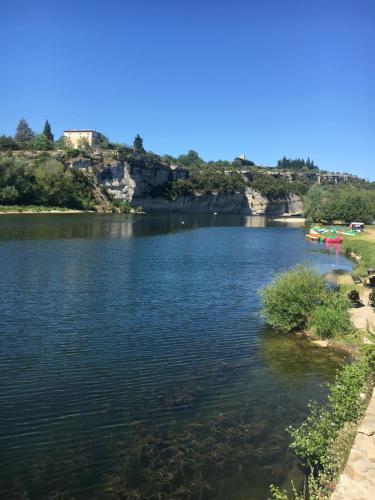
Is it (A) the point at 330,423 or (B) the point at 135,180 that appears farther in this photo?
(B) the point at 135,180

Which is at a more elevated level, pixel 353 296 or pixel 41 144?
pixel 41 144

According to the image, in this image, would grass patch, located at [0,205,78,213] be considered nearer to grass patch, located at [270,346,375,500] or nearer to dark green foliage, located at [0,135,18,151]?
dark green foliage, located at [0,135,18,151]

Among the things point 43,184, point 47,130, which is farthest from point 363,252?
point 47,130

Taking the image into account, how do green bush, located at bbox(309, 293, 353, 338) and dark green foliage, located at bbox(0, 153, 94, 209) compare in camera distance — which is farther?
dark green foliage, located at bbox(0, 153, 94, 209)

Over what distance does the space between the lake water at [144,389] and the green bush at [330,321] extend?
1.45 meters

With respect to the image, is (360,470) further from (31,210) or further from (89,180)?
(89,180)

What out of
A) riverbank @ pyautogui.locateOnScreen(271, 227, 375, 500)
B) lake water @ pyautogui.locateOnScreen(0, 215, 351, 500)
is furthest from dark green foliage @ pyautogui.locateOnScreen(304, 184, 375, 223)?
riverbank @ pyautogui.locateOnScreen(271, 227, 375, 500)

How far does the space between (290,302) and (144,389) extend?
474 inches

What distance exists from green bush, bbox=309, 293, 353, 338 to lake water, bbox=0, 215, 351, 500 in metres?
1.45

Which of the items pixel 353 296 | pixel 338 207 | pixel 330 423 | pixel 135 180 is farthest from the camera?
pixel 135 180

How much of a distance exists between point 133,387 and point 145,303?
13.6 m

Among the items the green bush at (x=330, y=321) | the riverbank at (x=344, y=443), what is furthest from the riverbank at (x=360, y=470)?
the green bush at (x=330, y=321)

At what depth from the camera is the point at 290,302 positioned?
26.8 meters

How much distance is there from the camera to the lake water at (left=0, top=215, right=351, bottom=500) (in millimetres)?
12508
